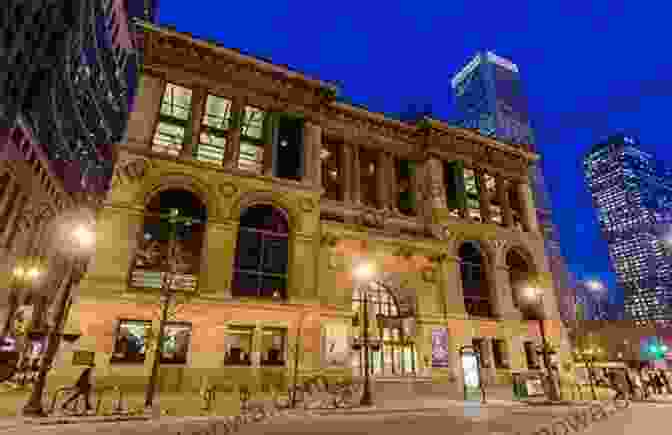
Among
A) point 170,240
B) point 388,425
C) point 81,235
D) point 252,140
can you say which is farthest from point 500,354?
point 81,235

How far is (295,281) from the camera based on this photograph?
81.7ft

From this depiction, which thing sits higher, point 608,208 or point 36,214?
point 608,208

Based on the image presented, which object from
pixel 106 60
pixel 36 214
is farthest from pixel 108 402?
pixel 106 60

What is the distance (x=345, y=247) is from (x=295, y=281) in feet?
16.6

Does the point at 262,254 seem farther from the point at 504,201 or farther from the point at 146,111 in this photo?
the point at 504,201

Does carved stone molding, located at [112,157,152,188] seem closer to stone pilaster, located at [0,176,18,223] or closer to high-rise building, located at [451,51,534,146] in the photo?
stone pilaster, located at [0,176,18,223]

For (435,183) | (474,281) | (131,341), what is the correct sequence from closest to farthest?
(131,341)
(474,281)
(435,183)

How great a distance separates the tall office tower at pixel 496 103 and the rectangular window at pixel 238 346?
97564 millimetres

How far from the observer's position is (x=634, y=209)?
106875 mm

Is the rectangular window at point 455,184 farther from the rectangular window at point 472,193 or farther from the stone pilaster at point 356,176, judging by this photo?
the stone pilaster at point 356,176

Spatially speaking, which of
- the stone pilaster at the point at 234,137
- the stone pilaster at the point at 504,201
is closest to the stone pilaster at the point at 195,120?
the stone pilaster at the point at 234,137

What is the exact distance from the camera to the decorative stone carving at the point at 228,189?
82.1 feet

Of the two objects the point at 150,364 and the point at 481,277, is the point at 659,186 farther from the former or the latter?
the point at 150,364

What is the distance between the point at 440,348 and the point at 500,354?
21.7 feet
